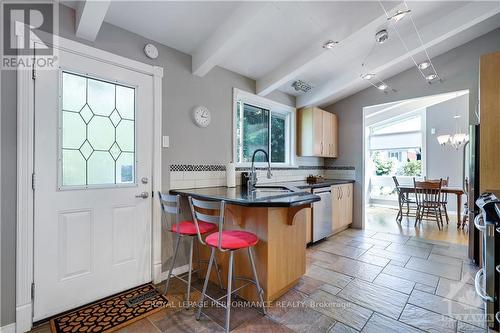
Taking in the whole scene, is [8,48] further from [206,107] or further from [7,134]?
[206,107]

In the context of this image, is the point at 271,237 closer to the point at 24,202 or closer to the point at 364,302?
the point at 364,302

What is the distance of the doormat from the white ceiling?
2356 millimetres

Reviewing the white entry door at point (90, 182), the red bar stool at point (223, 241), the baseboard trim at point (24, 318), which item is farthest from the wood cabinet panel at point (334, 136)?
the baseboard trim at point (24, 318)

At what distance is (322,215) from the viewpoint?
355cm

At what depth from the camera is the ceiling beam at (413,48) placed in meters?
2.74

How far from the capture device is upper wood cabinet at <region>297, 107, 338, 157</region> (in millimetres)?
4117

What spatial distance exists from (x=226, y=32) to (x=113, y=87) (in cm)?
119

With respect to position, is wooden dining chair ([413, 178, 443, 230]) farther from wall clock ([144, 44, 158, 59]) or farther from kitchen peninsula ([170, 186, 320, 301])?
wall clock ([144, 44, 158, 59])

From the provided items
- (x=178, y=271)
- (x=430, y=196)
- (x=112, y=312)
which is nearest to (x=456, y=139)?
(x=430, y=196)

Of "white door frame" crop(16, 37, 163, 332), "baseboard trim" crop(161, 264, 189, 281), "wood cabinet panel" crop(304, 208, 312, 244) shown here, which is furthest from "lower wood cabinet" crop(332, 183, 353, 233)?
"white door frame" crop(16, 37, 163, 332)

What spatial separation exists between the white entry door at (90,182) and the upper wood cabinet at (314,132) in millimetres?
2699

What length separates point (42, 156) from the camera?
176 cm

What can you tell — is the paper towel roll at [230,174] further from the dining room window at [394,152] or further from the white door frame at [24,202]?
the dining room window at [394,152]

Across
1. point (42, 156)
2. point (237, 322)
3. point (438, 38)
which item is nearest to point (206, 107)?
point (42, 156)
